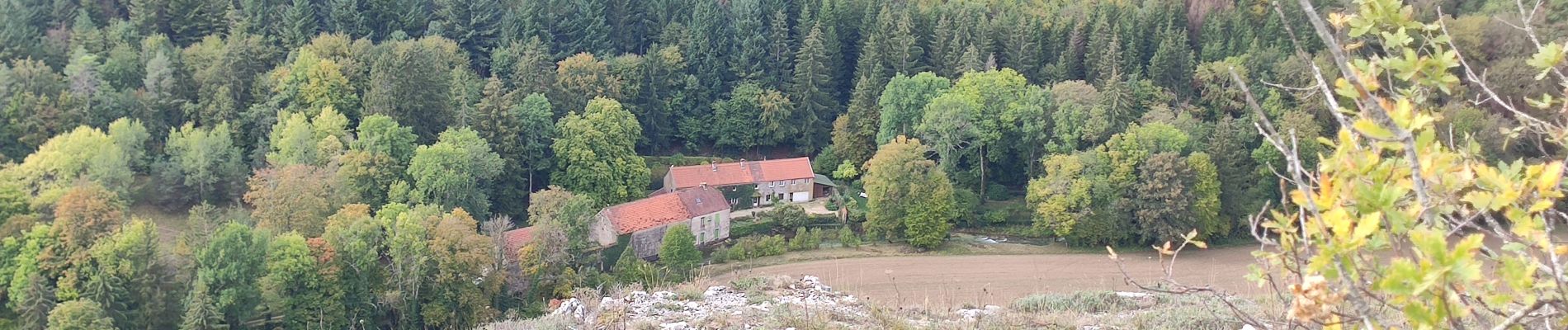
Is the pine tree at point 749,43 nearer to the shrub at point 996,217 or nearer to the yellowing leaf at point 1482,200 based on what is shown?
the shrub at point 996,217

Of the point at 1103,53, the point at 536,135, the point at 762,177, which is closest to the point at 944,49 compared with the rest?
the point at 1103,53

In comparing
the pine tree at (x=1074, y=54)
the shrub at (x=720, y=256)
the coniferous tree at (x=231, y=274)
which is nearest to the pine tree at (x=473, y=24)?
the shrub at (x=720, y=256)

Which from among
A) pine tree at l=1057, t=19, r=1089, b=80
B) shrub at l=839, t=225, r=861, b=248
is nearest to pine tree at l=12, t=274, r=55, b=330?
shrub at l=839, t=225, r=861, b=248

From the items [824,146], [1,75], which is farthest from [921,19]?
[1,75]

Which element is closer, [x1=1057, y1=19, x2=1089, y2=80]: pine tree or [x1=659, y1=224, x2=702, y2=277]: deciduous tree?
[x1=659, y1=224, x2=702, y2=277]: deciduous tree

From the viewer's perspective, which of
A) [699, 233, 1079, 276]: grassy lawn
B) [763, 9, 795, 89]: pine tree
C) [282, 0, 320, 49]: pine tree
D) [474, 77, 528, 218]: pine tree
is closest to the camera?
[699, 233, 1079, 276]: grassy lawn

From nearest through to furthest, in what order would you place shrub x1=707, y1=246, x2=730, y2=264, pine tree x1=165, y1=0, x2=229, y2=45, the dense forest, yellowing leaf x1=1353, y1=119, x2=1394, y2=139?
yellowing leaf x1=1353, y1=119, x2=1394, y2=139 → the dense forest → shrub x1=707, y1=246, x2=730, y2=264 → pine tree x1=165, y1=0, x2=229, y2=45

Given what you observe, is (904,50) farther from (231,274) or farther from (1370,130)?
(1370,130)

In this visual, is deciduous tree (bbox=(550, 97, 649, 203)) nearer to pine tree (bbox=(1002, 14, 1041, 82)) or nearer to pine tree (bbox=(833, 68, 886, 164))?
pine tree (bbox=(833, 68, 886, 164))
